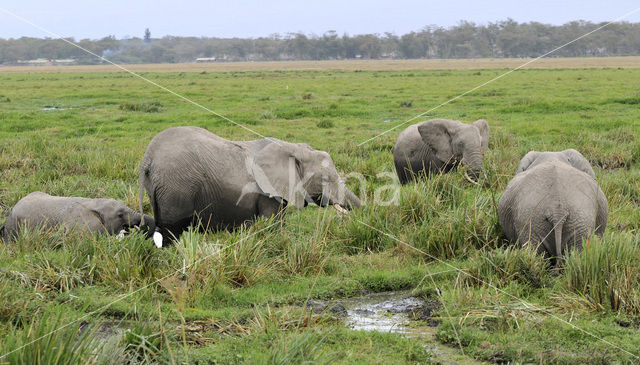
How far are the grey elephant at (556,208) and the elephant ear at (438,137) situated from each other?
4.35 meters

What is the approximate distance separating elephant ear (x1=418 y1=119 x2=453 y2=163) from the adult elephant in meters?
3.38

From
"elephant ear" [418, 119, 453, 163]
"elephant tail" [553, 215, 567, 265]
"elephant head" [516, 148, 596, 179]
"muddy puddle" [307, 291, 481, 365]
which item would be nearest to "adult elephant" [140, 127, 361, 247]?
"muddy puddle" [307, 291, 481, 365]

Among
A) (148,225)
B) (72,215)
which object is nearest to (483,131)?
(148,225)

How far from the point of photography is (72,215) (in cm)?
755

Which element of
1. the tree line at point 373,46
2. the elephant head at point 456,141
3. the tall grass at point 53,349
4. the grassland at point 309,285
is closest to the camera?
the tall grass at point 53,349

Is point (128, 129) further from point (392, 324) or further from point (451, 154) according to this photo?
point (392, 324)

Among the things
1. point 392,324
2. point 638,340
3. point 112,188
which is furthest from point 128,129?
point 638,340

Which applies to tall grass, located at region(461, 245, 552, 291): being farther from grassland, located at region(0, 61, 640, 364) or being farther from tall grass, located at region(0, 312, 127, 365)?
tall grass, located at region(0, 312, 127, 365)

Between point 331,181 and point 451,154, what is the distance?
368 centimetres

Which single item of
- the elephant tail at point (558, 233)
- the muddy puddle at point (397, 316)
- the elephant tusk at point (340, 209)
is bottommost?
the muddy puddle at point (397, 316)

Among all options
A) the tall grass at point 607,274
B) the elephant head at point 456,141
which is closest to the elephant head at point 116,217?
the tall grass at point 607,274

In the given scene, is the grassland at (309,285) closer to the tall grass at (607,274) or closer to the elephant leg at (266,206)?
the tall grass at (607,274)

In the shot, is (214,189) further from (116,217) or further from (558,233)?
(558,233)

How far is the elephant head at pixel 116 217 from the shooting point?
773 cm
